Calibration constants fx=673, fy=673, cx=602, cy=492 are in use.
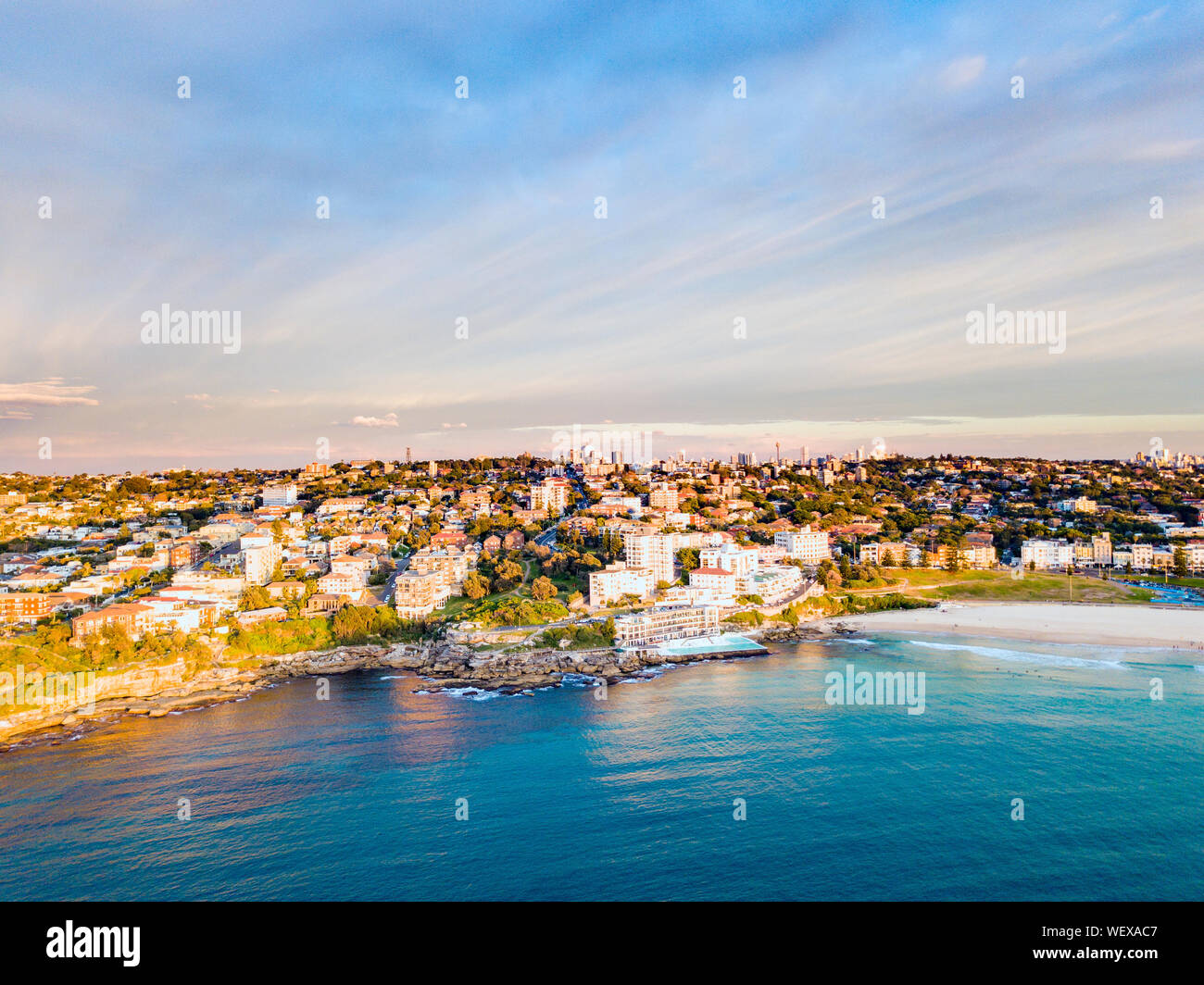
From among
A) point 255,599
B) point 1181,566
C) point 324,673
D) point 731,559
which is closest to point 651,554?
point 731,559

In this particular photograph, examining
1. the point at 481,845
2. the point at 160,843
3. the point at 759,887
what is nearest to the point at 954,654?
the point at 759,887

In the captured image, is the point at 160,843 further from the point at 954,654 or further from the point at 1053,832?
the point at 954,654

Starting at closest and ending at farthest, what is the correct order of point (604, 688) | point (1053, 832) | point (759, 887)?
point (759, 887)
point (1053, 832)
point (604, 688)

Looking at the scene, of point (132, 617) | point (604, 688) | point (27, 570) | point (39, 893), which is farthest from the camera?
point (27, 570)

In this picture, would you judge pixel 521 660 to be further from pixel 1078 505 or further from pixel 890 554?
pixel 1078 505

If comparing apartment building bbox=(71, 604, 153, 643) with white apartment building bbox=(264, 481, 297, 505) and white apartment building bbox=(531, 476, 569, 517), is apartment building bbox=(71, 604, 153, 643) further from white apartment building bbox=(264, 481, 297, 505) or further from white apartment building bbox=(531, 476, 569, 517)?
white apartment building bbox=(264, 481, 297, 505)

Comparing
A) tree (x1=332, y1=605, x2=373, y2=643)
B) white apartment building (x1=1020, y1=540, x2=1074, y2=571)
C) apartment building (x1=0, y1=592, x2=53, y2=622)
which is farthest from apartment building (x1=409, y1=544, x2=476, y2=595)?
white apartment building (x1=1020, y1=540, x2=1074, y2=571)
